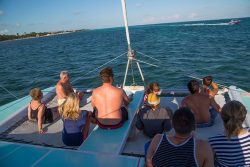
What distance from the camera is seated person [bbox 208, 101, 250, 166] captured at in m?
2.38

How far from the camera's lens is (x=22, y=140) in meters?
4.59

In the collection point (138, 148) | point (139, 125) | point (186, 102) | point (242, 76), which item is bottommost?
point (242, 76)

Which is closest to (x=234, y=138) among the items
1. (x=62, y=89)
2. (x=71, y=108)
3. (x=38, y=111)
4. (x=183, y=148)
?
(x=183, y=148)

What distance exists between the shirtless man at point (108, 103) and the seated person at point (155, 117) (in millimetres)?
482

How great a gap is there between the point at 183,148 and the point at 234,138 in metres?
0.69

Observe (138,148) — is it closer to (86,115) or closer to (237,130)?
(86,115)

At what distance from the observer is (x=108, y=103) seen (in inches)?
165

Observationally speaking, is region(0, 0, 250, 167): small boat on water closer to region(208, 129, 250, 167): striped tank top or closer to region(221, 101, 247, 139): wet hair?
region(208, 129, 250, 167): striped tank top

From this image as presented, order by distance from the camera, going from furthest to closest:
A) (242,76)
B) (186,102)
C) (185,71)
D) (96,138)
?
(185,71)
(242,76)
(186,102)
(96,138)

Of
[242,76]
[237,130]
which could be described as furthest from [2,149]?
[242,76]

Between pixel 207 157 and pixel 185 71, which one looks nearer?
pixel 207 157

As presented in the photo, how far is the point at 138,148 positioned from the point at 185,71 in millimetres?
11603

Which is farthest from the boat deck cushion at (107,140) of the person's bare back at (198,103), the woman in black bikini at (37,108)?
the woman in black bikini at (37,108)

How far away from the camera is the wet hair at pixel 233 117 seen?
237cm
